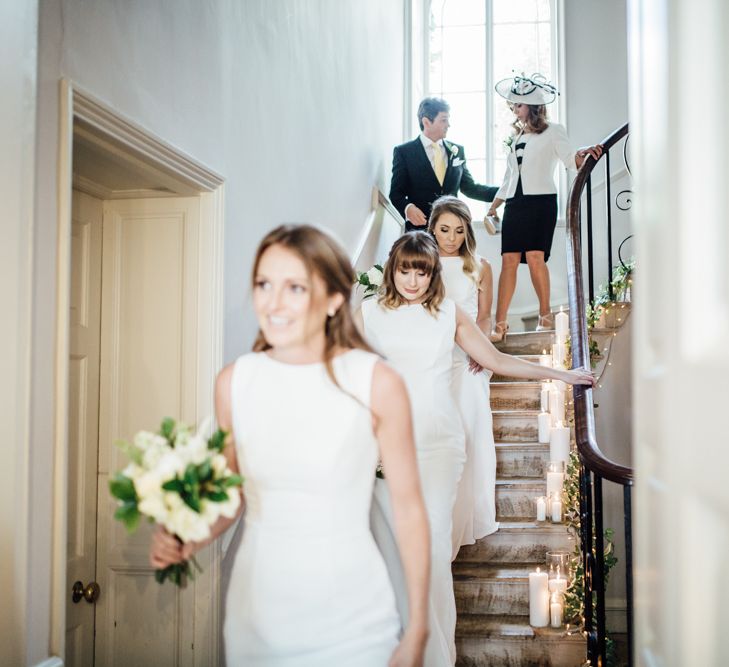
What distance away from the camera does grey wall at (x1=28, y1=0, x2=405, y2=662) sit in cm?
234

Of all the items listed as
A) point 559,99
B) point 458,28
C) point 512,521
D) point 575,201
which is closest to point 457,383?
point 512,521

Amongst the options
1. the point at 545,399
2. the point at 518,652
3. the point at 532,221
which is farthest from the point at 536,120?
the point at 518,652

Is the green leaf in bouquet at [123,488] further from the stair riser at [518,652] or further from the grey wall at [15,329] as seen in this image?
the stair riser at [518,652]

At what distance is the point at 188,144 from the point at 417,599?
2.10 meters

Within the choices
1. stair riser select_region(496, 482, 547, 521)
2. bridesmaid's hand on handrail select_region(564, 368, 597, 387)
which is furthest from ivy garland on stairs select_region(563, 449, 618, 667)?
bridesmaid's hand on handrail select_region(564, 368, 597, 387)

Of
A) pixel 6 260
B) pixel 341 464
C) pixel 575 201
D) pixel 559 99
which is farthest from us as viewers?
pixel 559 99

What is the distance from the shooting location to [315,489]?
176 cm

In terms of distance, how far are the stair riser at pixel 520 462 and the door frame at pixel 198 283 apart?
79.9 inches

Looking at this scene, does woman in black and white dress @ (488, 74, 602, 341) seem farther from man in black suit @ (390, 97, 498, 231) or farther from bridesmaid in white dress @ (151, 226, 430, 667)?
bridesmaid in white dress @ (151, 226, 430, 667)

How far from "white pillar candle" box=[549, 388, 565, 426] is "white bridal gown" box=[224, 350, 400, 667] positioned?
304 cm

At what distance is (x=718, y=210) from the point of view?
123 centimetres

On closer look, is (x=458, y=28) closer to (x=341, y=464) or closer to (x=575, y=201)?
(x=575, y=201)

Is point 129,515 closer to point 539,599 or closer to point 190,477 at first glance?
point 190,477

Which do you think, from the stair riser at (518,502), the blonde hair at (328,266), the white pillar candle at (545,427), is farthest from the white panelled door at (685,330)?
the white pillar candle at (545,427)
